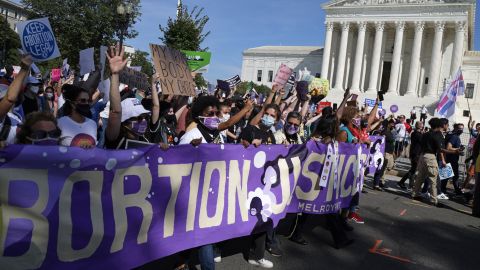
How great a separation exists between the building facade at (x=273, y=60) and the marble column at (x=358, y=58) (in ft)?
42.8

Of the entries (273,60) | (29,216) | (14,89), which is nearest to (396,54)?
(273,60)

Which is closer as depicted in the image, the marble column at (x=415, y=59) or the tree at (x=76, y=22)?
the tree at (x=76, y=22)

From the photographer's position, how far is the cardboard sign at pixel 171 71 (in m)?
5.33

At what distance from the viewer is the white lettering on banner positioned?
8.76ft

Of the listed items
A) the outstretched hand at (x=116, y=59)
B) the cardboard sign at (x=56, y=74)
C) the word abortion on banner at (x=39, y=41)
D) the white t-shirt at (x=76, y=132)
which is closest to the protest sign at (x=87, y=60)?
the word abortion on banner at (x=39, y=41)

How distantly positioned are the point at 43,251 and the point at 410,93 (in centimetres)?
6049

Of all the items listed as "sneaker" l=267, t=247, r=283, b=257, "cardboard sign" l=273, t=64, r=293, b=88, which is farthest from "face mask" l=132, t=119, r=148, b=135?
"cardboard sign" l=273, t=64, r=293, b=88

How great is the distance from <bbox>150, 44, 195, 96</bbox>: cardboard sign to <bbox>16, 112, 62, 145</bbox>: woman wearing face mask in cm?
204

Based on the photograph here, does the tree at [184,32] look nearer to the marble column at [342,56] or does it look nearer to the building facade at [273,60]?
the marble column at [342,56]

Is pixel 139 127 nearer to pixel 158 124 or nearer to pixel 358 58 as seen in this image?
pixel 158 124

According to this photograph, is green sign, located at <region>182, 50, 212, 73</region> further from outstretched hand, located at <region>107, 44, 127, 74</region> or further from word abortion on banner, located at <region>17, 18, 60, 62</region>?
outstretched hand, located at <region>107, 44, 127, 74</region>

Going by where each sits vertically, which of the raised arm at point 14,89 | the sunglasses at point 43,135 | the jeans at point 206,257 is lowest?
the jeans at point 206,257

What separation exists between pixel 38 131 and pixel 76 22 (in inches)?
1761

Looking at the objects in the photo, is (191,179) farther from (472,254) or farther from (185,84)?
(472,254)
